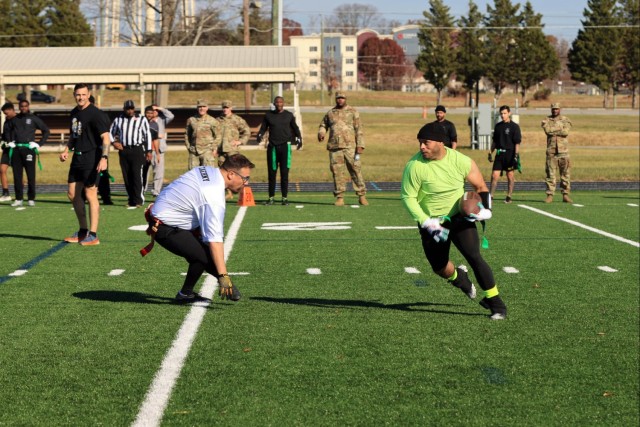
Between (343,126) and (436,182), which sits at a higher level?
(343,126)

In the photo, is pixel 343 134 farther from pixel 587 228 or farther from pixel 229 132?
pixel 587 228

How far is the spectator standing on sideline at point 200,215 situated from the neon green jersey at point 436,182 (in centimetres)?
142

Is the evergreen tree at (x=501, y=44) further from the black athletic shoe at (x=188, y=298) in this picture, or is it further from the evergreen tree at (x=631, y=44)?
the black athletic shoe at (x=188, y=298)

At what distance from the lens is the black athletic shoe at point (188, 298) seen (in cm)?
974

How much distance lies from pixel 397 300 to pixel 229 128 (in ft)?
→ 32.6

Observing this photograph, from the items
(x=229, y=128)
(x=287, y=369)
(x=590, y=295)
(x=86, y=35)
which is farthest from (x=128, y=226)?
(x=86, y=35)

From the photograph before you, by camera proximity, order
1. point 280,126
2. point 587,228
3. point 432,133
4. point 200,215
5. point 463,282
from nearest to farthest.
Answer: point 200,215 < point 432,133 < point 463,282 < point 587,228 < point 280,126

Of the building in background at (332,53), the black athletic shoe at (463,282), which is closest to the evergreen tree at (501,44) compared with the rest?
the building in background at (332,53)

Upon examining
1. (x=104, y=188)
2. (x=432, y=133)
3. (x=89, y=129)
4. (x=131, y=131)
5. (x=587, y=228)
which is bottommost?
(x=587, y=228)

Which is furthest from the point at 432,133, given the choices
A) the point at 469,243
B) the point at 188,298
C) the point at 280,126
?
the point at 280,126

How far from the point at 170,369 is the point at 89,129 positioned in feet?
23.3

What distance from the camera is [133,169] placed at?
19.2 metres

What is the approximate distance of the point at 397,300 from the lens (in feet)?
33.2

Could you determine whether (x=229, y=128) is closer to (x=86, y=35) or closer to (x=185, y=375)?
(x=185, y=375)
